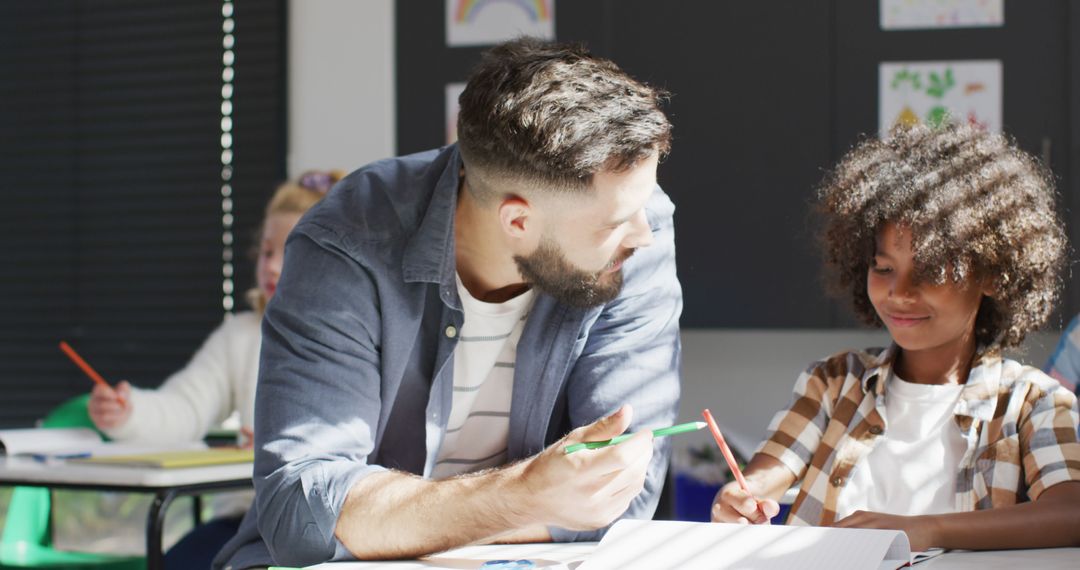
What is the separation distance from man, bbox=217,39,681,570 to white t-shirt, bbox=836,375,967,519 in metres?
0.31

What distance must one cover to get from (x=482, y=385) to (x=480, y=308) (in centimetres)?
12

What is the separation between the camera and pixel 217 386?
3336 millimetres

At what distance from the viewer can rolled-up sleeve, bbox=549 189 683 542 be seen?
179cm

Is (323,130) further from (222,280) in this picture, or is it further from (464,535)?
(464,535)

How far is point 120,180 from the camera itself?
4418mm

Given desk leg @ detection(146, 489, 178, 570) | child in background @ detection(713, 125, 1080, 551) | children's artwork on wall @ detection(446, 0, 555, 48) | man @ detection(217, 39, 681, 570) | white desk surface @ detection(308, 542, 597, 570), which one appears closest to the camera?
white desk surface @ detection(308, 542, 597, 570)

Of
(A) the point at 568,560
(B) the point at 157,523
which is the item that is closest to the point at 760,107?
(B) the point at 157,523

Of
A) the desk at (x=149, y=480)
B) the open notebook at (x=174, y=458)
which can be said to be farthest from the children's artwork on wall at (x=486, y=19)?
the desk at (x=149, y=480)

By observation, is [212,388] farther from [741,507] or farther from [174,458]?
[741,507]

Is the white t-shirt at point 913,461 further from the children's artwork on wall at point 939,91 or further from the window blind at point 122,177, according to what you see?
the window blind at point 122,177

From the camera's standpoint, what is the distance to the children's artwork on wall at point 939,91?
3.48m

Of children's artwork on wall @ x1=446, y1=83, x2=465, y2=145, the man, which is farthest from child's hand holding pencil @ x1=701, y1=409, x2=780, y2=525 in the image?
children's artwork on wall @ x1=446, y1=83, x2=465, y2=145

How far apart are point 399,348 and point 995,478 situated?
2.82ft

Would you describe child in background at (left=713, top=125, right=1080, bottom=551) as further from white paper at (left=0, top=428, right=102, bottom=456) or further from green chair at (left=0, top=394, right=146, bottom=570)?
white paper at (left=0, top=428, right=102, bottom=456)
